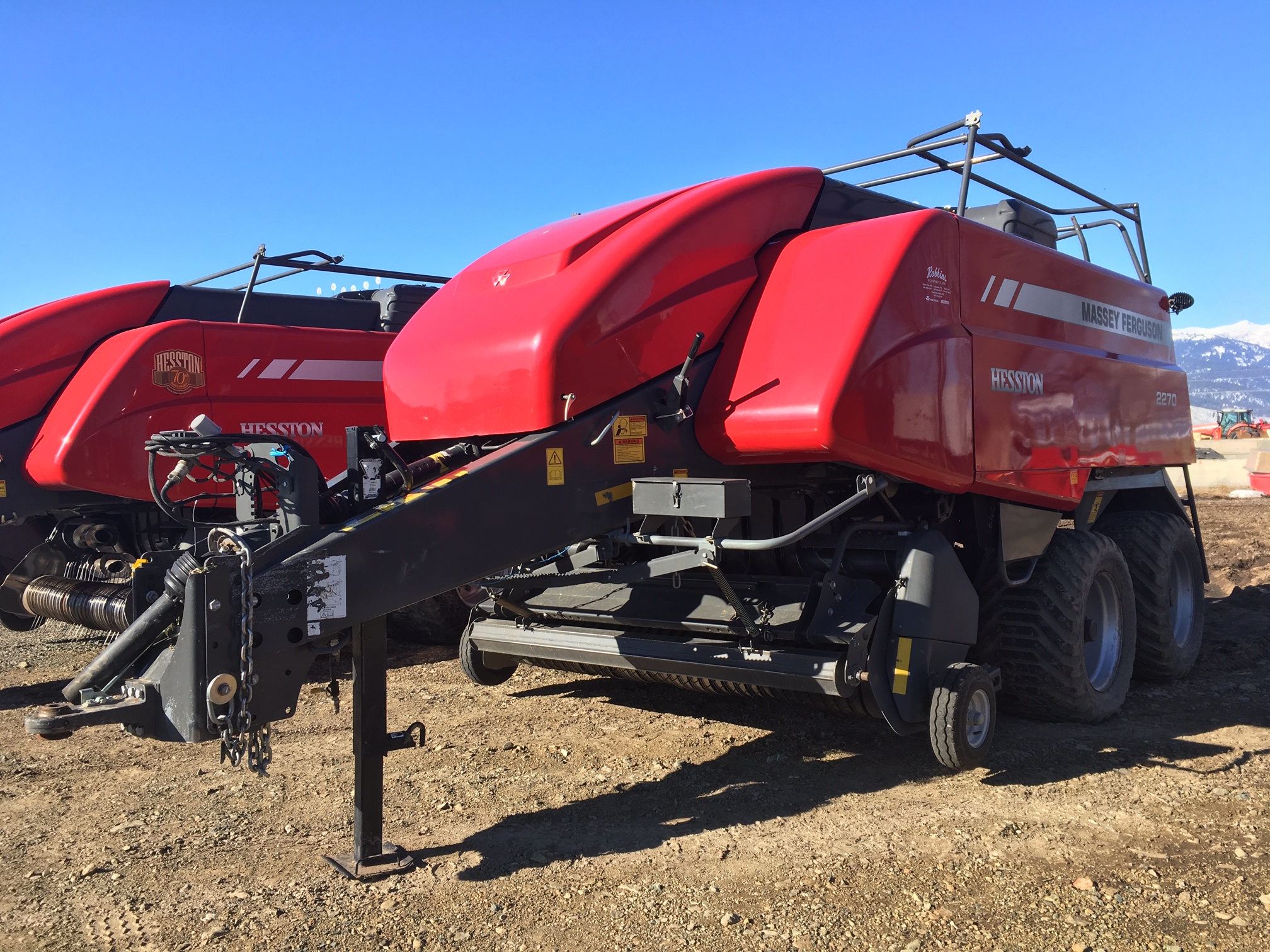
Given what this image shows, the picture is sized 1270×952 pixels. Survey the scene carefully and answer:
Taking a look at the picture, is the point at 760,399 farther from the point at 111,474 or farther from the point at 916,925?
the point at 111,474

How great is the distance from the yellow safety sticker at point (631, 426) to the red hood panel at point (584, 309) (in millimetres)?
107

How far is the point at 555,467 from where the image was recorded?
155 inches

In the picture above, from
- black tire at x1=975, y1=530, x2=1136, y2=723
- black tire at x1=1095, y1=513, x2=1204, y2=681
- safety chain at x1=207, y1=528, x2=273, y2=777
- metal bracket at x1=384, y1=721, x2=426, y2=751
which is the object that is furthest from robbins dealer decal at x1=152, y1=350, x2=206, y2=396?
black tire at x1=1095, y1=513, x2=1204, y2=681

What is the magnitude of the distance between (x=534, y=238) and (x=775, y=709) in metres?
2.73

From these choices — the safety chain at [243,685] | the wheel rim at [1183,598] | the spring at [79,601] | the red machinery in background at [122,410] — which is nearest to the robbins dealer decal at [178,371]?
the red machinery in background at [122,410]

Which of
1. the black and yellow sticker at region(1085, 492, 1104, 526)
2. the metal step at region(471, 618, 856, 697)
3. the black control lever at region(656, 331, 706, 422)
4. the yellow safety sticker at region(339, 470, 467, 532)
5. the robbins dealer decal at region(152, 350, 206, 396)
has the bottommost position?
the metal step at region(471, 618, 856, 697)

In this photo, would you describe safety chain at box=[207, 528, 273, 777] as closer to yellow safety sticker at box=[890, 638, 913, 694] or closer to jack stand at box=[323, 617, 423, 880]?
jack stand at box=[323, 617, 423, 880]

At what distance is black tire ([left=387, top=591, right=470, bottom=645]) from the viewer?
24.9ft

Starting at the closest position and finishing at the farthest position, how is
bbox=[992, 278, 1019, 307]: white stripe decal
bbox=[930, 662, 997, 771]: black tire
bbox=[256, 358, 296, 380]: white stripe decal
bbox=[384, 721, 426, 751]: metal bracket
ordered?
1. bbox=[384, 721, 426, 751]: metal bracket
2. bbox=[930, 662, 997, 771]: black tire
3. bbox=[992, 278, 1019, 307]: white stripe decal
4. bbox=[256, 358, 296, 380]: white stripe decal

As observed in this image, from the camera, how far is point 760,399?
14.0 feet

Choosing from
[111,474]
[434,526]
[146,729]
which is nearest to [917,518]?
[434,526]

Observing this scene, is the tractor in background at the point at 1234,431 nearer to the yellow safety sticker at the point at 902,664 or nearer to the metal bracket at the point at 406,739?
the yellow safety sticker at the point at 902,664

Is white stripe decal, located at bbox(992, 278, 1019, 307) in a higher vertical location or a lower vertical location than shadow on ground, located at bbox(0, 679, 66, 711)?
higher

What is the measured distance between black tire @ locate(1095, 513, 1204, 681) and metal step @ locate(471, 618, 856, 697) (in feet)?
9.09
